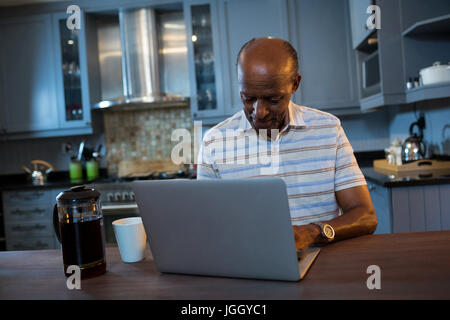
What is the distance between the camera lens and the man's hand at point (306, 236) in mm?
937

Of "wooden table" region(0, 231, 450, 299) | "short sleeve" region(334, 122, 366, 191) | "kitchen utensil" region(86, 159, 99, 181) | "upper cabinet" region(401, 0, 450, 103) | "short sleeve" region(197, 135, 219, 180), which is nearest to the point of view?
"wooden table" region(0, 231, 450, 299)

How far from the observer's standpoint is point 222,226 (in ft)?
2.56

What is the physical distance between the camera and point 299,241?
3.07ft

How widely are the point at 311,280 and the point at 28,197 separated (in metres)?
3.21

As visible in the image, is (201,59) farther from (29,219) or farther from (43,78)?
(29,219)

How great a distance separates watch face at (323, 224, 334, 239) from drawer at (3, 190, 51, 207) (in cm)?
293

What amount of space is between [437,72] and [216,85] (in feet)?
5.82

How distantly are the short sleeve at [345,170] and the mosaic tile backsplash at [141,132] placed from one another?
264 centimetres

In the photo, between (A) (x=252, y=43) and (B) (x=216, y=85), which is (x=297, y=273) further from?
(B) (x=216, y=85)

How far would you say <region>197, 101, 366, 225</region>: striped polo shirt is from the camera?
1325 mm

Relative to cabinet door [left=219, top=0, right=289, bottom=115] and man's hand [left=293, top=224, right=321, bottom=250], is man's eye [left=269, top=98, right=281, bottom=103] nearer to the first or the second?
man's hand [left=293, top=224, right=321, bottom=250]

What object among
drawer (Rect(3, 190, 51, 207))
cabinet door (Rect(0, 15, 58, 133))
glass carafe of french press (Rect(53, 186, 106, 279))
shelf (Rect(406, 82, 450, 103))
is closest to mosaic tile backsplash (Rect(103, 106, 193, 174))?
cabinet door (Rect(0, 15, 58, 133))
